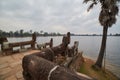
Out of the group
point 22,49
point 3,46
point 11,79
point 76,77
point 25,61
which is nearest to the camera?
point 76,77

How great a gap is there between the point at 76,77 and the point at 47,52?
316 centimetres

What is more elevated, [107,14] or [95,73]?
[107,14]

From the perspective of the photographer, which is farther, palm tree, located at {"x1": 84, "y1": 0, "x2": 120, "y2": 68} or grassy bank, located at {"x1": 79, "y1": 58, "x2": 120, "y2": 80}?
palm tree, located at {"x1": 84, "y1": 0, "x2": 120, "y2": 68}

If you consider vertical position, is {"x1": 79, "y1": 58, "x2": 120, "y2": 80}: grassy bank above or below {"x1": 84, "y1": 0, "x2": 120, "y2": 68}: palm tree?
below

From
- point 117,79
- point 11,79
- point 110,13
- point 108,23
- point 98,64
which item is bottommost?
point 117,79

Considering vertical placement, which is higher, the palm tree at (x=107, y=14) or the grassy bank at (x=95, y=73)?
the palm tree at (x=107, y=14)

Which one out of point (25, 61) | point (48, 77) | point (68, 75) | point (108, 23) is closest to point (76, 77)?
point (68, 75)

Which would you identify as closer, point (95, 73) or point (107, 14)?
point (95, 73)

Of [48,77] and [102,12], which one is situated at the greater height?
[102,12]

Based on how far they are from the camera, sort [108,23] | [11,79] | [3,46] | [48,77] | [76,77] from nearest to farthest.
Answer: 1. [76,77]
2. [48,77]
3. [11,79]
4. [3,46]
5. [108,23]

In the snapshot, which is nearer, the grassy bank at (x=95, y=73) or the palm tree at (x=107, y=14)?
the grassy bank at (x=95, y=73)

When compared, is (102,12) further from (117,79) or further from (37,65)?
(37,65)

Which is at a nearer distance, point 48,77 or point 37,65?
point 48,77

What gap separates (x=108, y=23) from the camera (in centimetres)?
1491
